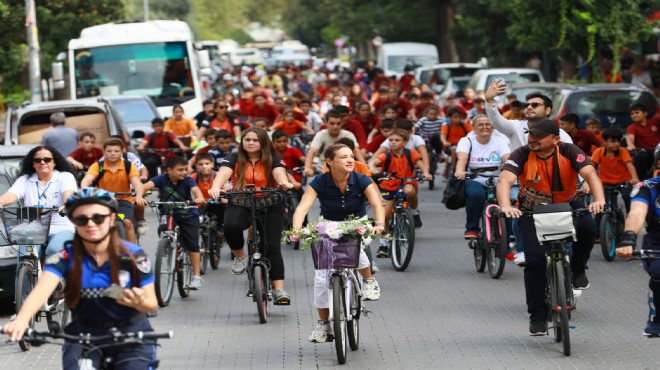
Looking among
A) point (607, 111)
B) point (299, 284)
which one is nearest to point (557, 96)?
point (607, 111)

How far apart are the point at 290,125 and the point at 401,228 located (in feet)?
27.3

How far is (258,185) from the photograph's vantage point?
42.6 feet

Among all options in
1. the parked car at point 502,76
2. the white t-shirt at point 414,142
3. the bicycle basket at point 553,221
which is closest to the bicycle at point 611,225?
the white t-shirt at point 414,142

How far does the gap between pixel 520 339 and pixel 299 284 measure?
4.13 m

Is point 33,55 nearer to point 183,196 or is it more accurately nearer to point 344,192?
point 183,196

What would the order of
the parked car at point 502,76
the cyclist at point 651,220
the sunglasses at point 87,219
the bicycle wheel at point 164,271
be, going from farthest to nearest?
the parked car at point 502,76 → the bicycle wheel at point 164,271 → the cyclist at point 651,220 → the sunglasses at point 87,219

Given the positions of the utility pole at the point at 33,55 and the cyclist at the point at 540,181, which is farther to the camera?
the utility pole at the point at 33,55

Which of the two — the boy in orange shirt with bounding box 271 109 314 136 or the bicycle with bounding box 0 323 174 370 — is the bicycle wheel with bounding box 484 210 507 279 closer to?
the bicycle with bounding box 0 323 174 370

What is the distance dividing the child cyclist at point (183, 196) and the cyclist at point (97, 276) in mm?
7175

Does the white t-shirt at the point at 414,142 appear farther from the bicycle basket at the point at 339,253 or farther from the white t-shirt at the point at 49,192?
the bicycle basket at the point at 339,253

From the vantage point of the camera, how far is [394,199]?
1634 cm

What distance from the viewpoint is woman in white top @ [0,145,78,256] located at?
12.1 metres

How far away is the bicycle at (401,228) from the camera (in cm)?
1572

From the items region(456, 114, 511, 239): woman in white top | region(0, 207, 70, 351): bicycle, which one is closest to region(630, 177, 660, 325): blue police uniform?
region(0, 207, 70, 351): bicycle
